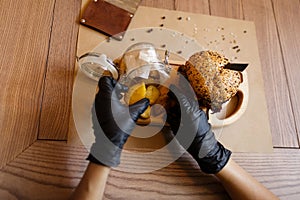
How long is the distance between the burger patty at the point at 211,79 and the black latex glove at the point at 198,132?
0.09 feet

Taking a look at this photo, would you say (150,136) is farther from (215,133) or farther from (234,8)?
(234,8)

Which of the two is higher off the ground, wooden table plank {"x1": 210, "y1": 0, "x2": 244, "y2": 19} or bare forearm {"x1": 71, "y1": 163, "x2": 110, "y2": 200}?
wooden table plank {"x1": 210, "y1": 0, "x2": 244, "y2": 19}

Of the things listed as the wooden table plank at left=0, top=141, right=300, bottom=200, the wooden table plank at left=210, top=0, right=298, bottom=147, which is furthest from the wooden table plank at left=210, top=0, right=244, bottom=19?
the wooden table plank at left=0, top=141, right=300, bottom=200

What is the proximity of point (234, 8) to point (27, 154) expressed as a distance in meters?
0.63

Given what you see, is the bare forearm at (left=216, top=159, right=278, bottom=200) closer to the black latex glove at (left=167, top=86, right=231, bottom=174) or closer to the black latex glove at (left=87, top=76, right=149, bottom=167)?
the black latex glove at (left=167, top=86, right=231, bottom=174)

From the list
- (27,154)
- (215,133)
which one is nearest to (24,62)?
(27,154)

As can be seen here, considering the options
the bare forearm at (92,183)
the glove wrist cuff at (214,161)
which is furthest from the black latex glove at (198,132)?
the bare forearm at (92,183)

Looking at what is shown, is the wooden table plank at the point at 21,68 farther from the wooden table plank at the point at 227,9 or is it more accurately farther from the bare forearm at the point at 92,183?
the wooden table plank at the point at 227,9

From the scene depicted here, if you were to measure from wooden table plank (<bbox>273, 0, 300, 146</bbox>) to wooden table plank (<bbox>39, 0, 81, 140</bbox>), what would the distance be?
520mm

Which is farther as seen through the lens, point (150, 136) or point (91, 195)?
point (150, 136)

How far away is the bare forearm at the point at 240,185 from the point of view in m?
0.53

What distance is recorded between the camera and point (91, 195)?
46cm

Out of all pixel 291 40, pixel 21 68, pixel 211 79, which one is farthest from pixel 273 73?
pixel 21 68

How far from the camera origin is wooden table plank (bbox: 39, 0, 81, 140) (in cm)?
56
